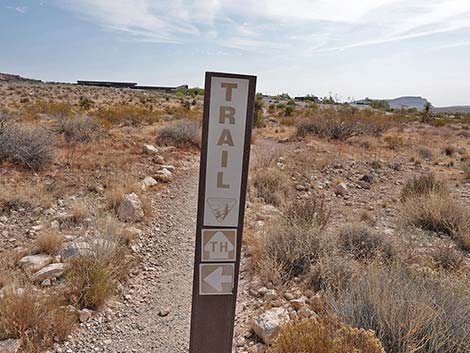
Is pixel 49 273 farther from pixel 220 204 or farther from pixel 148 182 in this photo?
pixel 148 182

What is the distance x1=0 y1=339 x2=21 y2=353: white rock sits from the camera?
2367 millimetres

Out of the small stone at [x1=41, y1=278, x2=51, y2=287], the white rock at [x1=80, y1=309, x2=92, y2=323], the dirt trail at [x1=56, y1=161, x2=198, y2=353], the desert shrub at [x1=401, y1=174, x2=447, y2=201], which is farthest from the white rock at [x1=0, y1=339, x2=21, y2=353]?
the desert shrub at [x1=401, y1=174, x2=447, y2=201]

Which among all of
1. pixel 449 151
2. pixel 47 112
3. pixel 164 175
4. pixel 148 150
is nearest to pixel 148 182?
pixel 164 175

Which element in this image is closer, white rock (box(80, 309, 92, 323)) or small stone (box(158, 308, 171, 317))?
white rock (box(80, 309, 92, 323))

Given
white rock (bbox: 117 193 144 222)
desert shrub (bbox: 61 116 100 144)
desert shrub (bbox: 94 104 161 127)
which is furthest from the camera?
desert shrub (bbox: 94 104 161 127)

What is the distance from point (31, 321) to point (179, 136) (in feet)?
28.6

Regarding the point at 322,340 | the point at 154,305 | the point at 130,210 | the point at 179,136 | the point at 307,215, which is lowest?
the point at 154,305

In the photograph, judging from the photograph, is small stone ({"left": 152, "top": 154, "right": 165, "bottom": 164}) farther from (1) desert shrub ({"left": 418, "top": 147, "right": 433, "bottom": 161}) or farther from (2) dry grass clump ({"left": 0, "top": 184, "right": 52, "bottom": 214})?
(1) desert shrub ({"left": 418, "top": 147, "right": 433, "bottom": 161})

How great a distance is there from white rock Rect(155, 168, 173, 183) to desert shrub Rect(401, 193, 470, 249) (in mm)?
4736

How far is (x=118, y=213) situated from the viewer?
510cm

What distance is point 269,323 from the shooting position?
281cm

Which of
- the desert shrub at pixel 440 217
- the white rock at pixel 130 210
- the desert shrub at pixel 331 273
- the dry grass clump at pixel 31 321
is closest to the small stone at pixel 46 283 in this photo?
the dry grass clump at pixel 31 321

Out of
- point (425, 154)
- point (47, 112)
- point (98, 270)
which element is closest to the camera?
point (98, 270)

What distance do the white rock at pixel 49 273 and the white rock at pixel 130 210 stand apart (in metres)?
1.62
